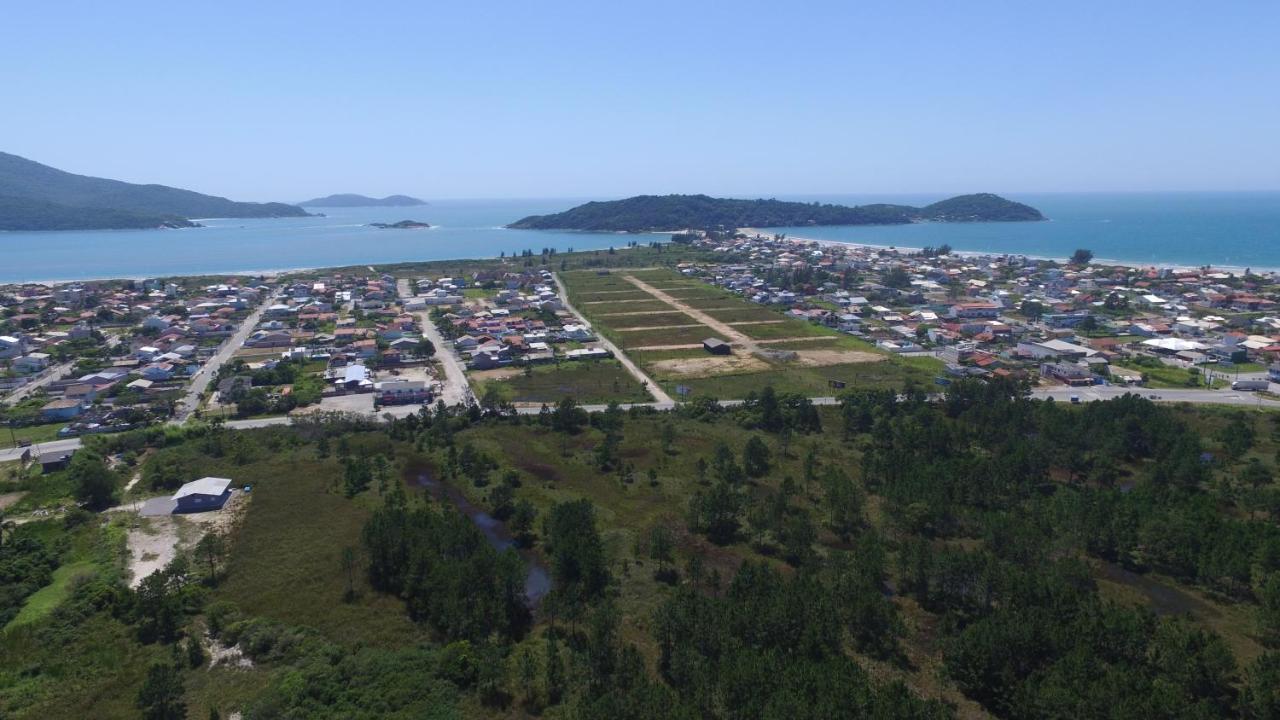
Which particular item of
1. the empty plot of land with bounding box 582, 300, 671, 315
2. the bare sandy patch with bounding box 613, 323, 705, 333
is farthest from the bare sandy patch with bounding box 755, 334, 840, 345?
the empty plot of land with bounding box 582, 300, 671, 315

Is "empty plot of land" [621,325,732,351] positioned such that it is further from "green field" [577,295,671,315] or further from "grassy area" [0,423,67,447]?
"grassy area" [0,423,67,447]

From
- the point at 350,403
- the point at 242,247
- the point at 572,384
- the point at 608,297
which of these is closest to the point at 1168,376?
the point at 572,384

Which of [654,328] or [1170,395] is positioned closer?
[1170,395]

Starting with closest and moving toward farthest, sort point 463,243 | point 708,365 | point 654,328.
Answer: point 708,365
point 654,328
point 463,243

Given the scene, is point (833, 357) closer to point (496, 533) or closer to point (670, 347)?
point (670, 347)

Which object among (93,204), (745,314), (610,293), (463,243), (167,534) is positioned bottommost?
(167,534)

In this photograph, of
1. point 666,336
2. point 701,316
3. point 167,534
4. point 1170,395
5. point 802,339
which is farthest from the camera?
point 701,316
